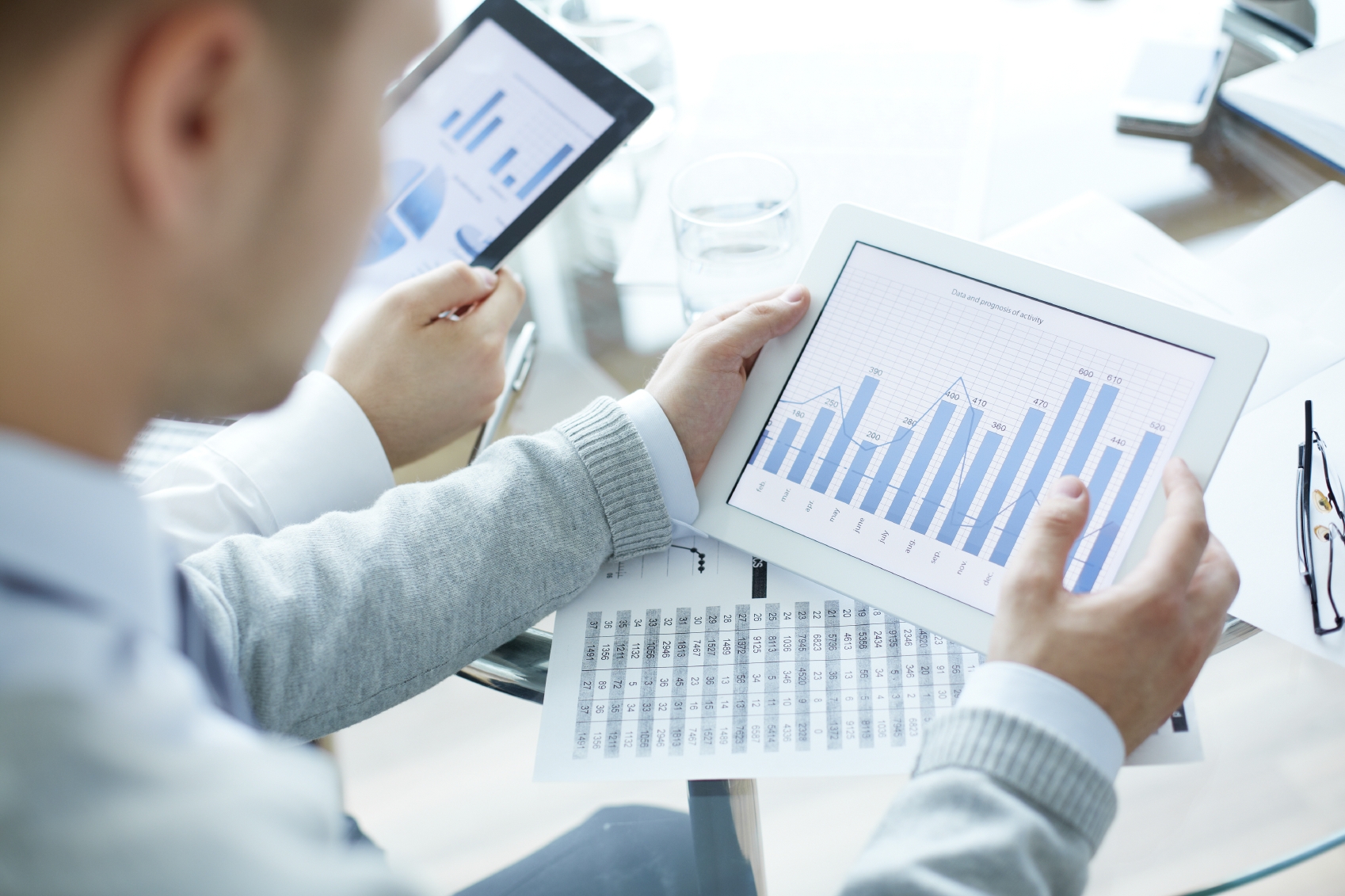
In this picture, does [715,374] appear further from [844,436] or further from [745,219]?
[745,219]

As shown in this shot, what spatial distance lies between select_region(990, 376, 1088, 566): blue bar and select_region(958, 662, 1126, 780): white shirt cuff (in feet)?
0.35

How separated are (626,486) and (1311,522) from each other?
46 centimetres

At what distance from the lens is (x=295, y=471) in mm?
803

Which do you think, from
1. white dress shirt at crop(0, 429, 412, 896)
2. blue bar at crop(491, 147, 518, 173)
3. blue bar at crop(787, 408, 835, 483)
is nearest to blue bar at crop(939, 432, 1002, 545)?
blue bar at crop(787, 408, 835, 483)

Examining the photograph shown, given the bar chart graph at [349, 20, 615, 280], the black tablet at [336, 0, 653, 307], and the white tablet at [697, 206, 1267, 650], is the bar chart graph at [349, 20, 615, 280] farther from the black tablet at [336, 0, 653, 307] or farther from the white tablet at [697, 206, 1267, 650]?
the white tablet at [697, 206, 1267, 650]

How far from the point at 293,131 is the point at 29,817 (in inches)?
11.1

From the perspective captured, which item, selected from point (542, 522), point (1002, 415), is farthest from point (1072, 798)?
point (542, 522)

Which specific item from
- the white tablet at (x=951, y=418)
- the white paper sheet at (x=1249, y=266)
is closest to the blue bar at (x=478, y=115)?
the white tablet at (x=951, y=418)

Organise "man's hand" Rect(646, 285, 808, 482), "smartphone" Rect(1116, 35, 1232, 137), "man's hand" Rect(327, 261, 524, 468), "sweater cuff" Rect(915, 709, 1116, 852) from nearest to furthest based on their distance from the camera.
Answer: "sweater cuff" Rect(915, 709, 1116, 852) → "man's hand" Rect(646, 285, 808, 482) → "man's hand" Rect(327, 261, 524, 468) → "smartphone" Rect(1116, 35, 1232, 137)

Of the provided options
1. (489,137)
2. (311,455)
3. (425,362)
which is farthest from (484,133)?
(311,455)

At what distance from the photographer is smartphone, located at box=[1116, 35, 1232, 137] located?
100cm

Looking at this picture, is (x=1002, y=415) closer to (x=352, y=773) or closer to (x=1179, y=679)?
(x=1179, y=679)

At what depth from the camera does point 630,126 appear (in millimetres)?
893

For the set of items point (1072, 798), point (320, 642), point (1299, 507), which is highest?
point (1299, 507)
